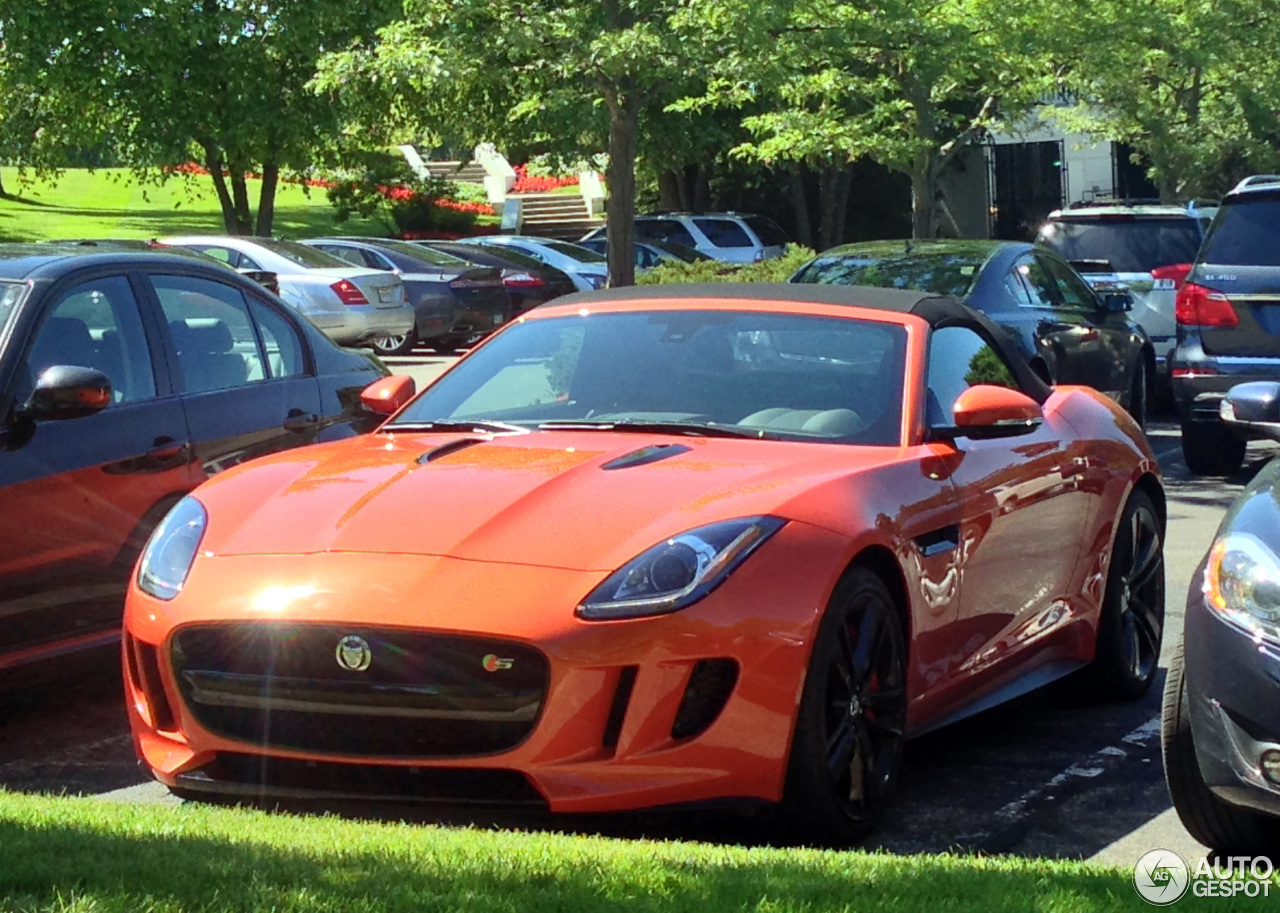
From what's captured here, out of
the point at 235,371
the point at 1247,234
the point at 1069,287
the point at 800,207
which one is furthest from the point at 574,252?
the point at 235,371

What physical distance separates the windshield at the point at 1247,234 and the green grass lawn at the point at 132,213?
106 feet

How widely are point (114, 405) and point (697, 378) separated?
7.77 ft

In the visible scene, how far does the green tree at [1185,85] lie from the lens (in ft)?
79.0

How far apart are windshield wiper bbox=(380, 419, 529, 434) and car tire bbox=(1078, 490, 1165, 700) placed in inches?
94.1

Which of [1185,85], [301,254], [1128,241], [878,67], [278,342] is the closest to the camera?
[278,342]

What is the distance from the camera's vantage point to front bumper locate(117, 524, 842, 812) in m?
4.63

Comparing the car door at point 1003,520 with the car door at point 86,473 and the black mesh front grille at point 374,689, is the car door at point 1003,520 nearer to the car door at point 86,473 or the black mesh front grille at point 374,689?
the black mesh front grille at point 374,689

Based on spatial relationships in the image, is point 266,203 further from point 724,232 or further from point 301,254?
point 301,254

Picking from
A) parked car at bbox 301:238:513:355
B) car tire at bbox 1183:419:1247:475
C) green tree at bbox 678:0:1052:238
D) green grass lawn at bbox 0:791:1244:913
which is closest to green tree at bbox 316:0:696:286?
green tree at bbox 678:0:1052:238

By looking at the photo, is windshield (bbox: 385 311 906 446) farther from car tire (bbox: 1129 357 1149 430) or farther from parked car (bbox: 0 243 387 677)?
car tire (bbox: 1129 357 1149 430)

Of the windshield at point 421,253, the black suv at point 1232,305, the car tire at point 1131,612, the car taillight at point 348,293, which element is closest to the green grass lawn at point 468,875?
A: the car tire at point 1131,612

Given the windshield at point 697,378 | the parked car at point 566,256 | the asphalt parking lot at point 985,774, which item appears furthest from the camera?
the parked car at point 566,256

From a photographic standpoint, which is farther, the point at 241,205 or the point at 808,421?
the point at 241,205

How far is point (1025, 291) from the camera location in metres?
13.1
